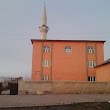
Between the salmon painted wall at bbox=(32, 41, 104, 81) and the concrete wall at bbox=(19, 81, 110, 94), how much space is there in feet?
42.6

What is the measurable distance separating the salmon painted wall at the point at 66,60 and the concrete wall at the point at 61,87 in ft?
42.6

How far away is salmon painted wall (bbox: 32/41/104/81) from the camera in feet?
129

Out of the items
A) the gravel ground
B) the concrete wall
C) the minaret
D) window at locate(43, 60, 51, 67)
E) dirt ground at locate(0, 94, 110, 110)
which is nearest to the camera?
dirt ground at locate(0, 94, 110, 110)

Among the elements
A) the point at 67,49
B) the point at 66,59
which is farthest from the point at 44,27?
the point at 66,59

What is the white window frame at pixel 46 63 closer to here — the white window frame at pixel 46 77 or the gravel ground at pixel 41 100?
the white window frame at pixel 46 77

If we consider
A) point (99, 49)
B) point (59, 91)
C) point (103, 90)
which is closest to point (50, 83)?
point (59, 91)

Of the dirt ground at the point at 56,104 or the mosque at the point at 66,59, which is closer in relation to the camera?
the dirt ground at the point at 56,104

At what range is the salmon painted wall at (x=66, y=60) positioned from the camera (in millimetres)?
39406

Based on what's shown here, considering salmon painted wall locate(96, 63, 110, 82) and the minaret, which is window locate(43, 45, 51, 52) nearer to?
the minaret

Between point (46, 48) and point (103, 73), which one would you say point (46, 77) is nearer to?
point (46, 48)

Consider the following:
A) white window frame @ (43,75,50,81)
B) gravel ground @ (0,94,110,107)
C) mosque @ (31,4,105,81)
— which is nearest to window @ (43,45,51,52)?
mosque @ (31,4,105,81)

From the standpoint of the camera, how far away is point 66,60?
132ft

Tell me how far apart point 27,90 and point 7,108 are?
12.2m

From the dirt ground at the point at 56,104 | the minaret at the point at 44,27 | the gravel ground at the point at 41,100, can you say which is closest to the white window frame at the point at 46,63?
the minaret at the point at 44,27
